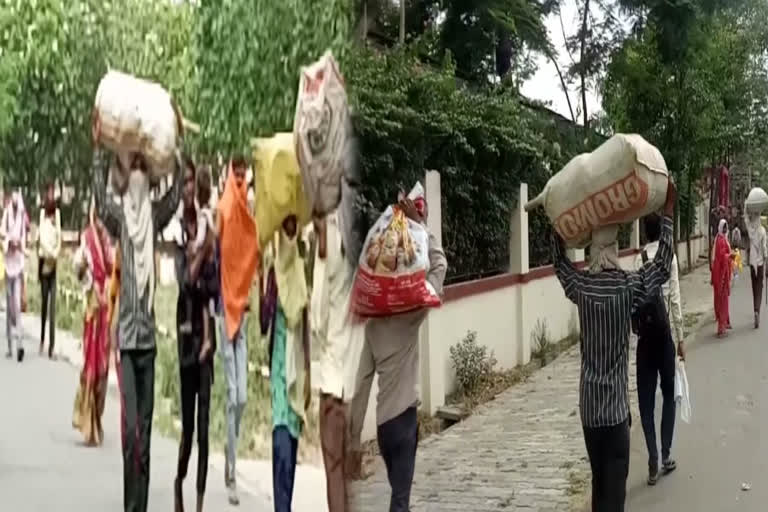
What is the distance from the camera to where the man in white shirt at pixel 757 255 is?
19.6ft

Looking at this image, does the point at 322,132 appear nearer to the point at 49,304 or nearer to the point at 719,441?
the point at 49,304

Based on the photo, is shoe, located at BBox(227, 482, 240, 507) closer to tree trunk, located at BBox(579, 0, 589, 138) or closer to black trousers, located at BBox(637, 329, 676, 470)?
tree trunk, located at BBox(579, 0, 589, 138)

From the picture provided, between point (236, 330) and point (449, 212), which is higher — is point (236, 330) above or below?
below

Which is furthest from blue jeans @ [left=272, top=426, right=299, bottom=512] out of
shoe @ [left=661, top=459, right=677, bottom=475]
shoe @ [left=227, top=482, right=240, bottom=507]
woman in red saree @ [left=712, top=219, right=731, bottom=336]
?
woman in red saree @ [left=712, top=219, right=731, bottom=336]

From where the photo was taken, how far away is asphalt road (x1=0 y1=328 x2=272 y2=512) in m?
1.33

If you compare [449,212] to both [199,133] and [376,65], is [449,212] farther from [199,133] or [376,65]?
[199,133]

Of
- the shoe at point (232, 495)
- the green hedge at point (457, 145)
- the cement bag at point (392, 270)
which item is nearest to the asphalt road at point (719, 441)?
the green hedge at point (457, 145)

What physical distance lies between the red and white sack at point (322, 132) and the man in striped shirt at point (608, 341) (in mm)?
1400

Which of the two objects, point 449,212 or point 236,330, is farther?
point 449,212

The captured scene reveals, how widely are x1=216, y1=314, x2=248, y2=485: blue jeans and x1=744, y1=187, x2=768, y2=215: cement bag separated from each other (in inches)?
160

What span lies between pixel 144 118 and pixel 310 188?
0.27 m

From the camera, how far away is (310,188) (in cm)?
148

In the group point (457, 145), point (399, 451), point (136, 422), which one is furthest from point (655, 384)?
point (136, 422)

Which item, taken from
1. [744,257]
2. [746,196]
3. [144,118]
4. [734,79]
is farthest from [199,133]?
[744,257]
